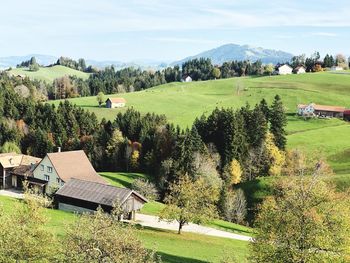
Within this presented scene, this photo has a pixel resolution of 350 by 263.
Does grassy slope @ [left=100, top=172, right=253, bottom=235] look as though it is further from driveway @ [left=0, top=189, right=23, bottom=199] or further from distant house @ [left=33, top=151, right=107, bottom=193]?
driveway @ [left=0, top=189, right=23, bottom=199]

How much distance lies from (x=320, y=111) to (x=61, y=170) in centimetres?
8631

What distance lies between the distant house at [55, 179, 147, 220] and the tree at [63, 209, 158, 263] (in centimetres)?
3943

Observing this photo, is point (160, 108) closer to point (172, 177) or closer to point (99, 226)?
point (172, 177)

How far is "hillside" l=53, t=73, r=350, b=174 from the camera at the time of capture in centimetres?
10317

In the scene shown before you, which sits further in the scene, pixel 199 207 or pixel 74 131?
pixel 74 131

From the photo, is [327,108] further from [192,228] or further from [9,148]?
[9,148]

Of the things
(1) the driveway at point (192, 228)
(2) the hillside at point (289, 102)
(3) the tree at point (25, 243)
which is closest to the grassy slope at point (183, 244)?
(1) the driveway at point (192, 228)

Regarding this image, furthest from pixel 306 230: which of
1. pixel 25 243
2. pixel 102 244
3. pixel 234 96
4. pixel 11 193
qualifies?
pixel 234 96

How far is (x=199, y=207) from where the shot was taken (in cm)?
5494

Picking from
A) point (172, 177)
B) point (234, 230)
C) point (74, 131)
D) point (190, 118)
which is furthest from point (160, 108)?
point (234, 230)

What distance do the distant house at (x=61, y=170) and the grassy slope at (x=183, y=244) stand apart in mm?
16857

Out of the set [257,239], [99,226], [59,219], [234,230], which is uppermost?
[99,226]

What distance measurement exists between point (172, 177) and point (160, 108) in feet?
→ 224

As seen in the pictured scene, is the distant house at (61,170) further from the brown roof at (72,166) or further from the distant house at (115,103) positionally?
the distant house at (115,103)
